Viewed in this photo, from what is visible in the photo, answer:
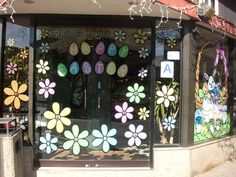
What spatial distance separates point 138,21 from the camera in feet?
28.7

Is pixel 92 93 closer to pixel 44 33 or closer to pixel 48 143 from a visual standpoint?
pixel 48 143

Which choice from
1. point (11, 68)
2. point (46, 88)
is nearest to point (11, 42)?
point (11, 68)

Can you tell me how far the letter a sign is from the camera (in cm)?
884

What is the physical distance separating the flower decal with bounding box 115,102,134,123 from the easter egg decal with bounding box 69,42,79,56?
1.23m

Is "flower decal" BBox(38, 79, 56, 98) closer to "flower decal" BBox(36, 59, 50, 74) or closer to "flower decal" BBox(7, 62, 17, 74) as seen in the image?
"flower decal" BBox(36, 59, 50, 74)

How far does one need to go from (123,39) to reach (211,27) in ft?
6.28

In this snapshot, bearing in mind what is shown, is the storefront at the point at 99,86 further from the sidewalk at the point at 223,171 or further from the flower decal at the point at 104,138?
the sidewalk at the point at 223,171

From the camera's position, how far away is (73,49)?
28.8 ft

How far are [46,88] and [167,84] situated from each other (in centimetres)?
220

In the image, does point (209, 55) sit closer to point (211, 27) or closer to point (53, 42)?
point (211, 27)

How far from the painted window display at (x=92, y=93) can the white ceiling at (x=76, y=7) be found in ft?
1.55

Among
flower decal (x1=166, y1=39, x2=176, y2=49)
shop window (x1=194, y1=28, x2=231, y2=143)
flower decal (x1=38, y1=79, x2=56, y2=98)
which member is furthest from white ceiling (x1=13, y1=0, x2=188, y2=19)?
shop window (x1=194, y1=28, x2=231, y2=143)

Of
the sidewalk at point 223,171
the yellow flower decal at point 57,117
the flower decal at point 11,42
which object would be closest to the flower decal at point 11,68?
the flower decal at point 11,42

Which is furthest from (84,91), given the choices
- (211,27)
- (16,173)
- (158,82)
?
(211,27)
